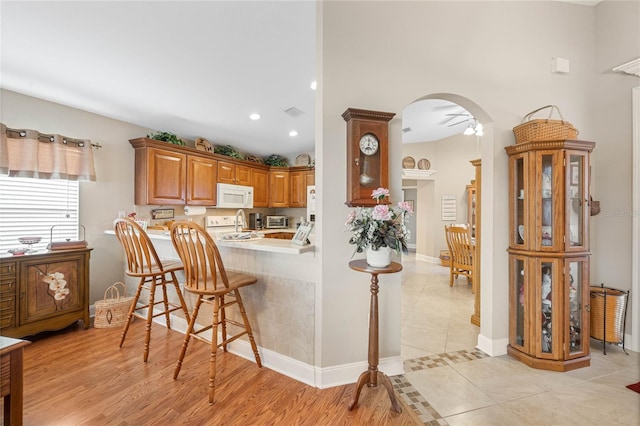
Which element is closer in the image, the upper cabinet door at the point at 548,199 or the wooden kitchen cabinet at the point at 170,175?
the upper cabinet door at the point at 548,199

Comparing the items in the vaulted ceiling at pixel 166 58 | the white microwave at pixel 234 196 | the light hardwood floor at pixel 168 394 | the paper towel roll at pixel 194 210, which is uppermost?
the vaulted ceiling at pixel 166 58

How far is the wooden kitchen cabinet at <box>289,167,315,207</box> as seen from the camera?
18.1 feet

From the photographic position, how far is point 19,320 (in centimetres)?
255

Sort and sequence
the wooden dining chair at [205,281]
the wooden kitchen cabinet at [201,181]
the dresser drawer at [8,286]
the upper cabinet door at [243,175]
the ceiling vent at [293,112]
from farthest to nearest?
the upper cabinet door at [243,175]
the wooden kitchen cabinet at [201,181]
the ceiling vent at [293,112]
the dresser drawer at [8,286]
the wooden dining chair at [205,281]

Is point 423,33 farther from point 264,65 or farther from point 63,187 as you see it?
point 63,187

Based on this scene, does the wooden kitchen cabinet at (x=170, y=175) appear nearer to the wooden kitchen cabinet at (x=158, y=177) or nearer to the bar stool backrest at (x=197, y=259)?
the wooden kitchen cabinet at (x=158, y=177)

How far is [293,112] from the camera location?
3.81 meters

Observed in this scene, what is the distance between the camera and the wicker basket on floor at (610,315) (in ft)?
8.05

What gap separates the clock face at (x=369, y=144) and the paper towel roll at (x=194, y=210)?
3.29 meters

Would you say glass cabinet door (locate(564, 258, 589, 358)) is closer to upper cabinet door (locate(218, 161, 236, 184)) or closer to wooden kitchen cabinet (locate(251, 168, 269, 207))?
upper cabinet door (locate(218, 161, 236, 184))

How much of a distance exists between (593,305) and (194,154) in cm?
494

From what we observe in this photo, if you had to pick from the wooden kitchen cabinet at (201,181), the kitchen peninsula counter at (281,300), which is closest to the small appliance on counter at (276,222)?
the wooden kitchen cabinet at (201,181)

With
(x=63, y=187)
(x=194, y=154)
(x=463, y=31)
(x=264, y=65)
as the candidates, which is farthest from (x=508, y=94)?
(x=63, y=187)

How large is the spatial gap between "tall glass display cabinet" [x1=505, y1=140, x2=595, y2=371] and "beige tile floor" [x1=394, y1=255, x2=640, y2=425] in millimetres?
160
